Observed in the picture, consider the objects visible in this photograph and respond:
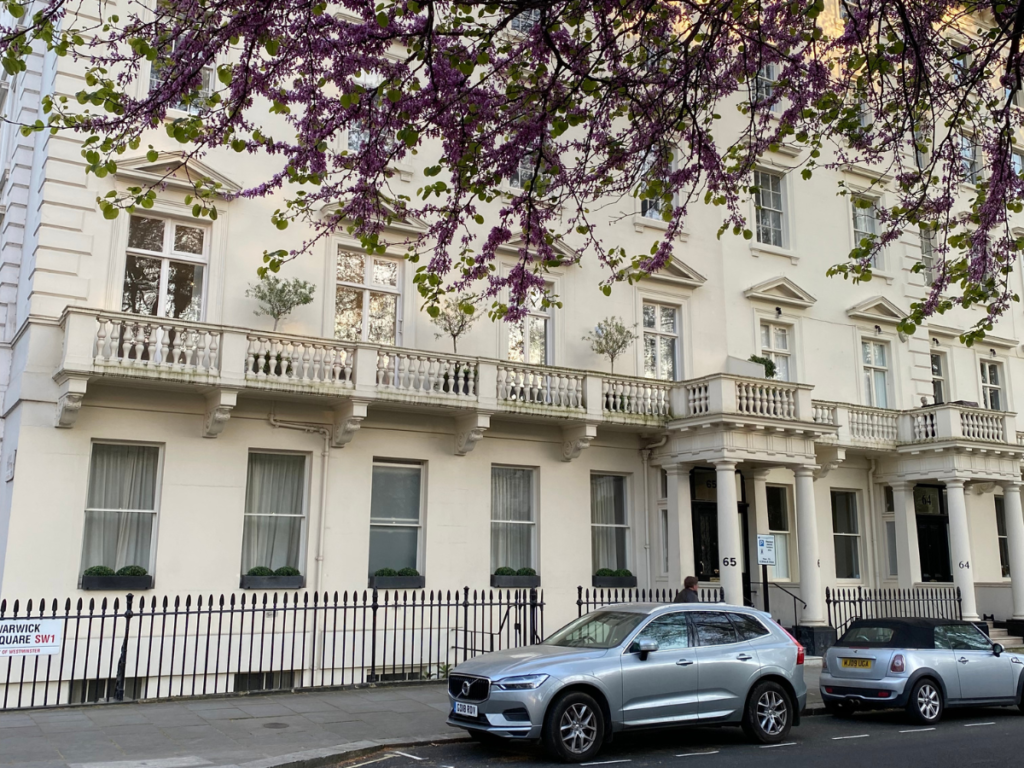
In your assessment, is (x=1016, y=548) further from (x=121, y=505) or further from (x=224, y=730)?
(x=121, y=505)

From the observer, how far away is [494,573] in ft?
64.6

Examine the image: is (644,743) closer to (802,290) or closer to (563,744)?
(563,744)

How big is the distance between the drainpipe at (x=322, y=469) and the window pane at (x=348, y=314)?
197 centimetres

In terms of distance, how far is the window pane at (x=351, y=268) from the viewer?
63.3ft

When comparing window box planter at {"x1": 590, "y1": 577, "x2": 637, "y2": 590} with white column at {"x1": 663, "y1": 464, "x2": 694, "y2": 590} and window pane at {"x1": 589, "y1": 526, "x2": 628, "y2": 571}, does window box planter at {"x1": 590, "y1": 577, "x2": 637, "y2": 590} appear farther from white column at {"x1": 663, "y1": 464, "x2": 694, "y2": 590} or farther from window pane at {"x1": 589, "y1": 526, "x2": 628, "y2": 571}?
white column at {"x1": 663, "y1": 464, "x2": 694, "y2": 590}

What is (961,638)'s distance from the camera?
14.1 metres

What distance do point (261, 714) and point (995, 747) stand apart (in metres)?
9.16

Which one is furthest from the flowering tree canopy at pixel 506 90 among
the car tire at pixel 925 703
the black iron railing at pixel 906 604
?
the black iron railing at pixel 906 604

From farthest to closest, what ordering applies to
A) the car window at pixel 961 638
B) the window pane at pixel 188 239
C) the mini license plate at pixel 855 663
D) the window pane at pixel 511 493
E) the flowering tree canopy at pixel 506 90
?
the window pane at pixel 511 493 < the window pane at pixel 188 239 < the car window at pixel 961 638 < the mini license plate at pixel 855 663 < the flowering tree canopy at pixel 506 90

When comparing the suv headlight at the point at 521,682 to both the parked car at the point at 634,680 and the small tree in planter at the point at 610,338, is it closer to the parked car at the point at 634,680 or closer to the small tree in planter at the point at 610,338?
the parked car at the point at 634,680

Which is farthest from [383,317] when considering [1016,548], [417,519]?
[1016,548]

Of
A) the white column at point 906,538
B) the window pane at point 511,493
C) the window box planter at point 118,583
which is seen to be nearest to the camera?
the window box planter at point 118,583

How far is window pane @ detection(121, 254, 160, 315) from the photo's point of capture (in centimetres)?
1716

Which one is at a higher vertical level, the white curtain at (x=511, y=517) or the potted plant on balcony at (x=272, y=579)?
the white curtain at (x=511, y=517)
